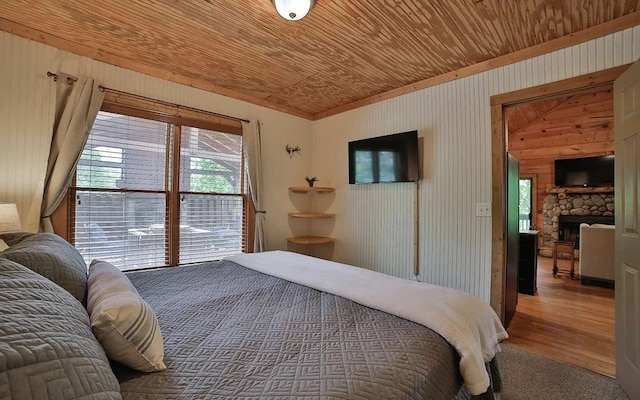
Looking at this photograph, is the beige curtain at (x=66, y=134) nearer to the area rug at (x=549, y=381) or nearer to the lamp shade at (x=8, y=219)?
the lamp shade at (x=8, y=219)

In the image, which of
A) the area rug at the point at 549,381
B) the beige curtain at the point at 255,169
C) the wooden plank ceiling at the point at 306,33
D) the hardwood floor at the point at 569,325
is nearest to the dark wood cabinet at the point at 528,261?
the hardwood floor at the point at 569,325

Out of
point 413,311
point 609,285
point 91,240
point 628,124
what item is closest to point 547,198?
point 609,285

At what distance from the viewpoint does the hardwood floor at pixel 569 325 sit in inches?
95.0

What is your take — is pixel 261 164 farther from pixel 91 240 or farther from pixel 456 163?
pixel 456 163

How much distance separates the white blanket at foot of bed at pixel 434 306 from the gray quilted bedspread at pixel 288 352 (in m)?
0.04

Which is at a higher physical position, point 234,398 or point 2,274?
point 2,274

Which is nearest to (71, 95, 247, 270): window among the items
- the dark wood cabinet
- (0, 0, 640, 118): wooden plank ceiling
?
(0, 0, 640, 118): wooden plank ceiling

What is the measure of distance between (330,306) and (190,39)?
241 cm

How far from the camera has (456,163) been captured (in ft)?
9.84

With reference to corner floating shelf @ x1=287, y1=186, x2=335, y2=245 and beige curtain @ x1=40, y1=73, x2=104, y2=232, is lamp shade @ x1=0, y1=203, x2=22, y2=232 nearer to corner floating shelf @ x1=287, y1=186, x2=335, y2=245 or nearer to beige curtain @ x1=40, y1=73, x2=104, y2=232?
beige curtain @ x1=40, y1=73, x2=104, y2=232

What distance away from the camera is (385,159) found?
3494 mm

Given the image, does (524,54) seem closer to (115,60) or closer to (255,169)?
(255,169)

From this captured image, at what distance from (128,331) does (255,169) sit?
2.98 metres

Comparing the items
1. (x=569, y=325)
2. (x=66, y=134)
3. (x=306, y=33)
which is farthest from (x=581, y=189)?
(x=66, y=134)
